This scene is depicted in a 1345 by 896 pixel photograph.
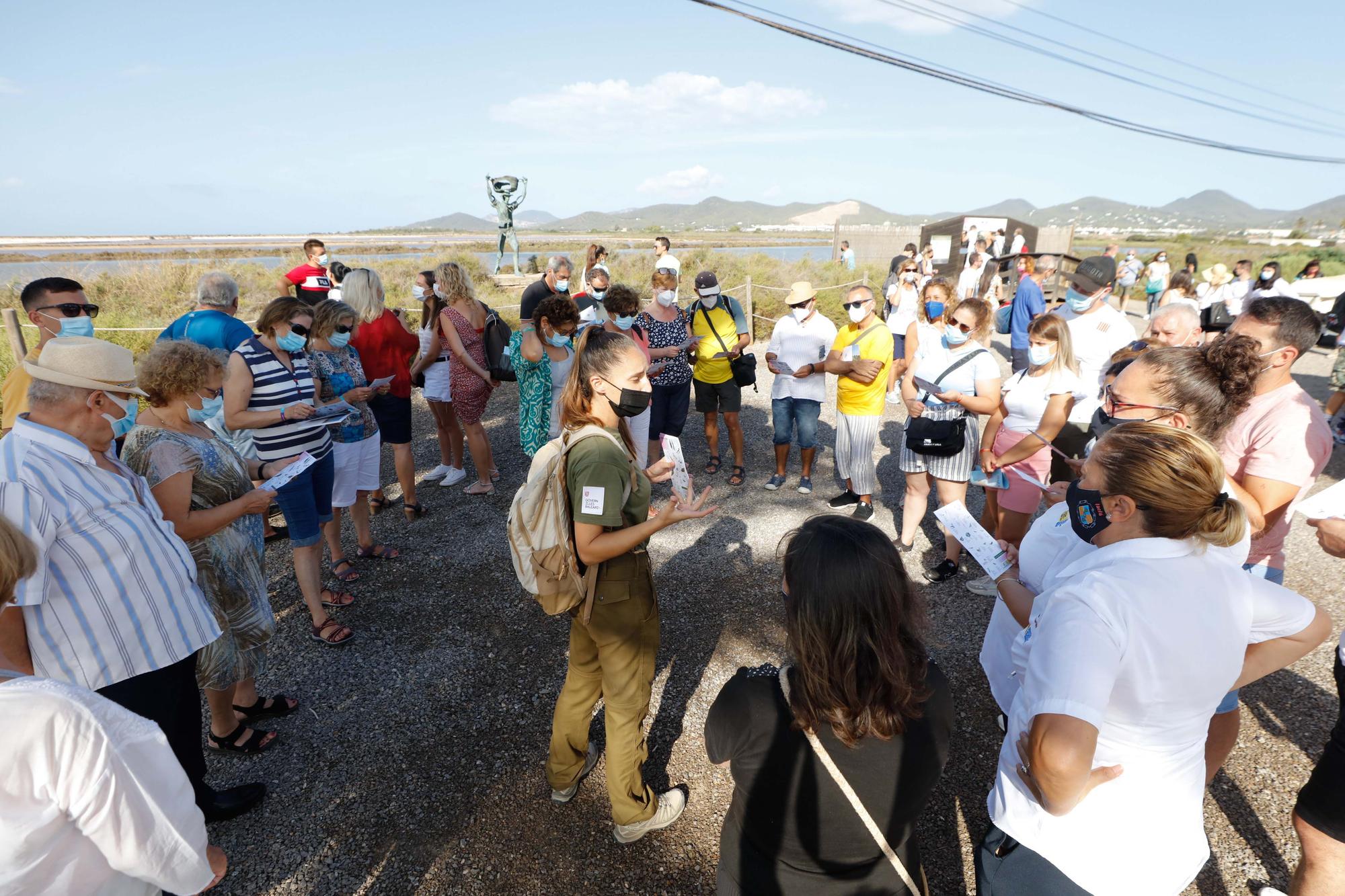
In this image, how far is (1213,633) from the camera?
4.54 ft

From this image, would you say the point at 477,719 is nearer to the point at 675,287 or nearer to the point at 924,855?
the point at 924,855

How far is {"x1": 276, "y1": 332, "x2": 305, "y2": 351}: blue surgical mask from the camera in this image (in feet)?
12.0

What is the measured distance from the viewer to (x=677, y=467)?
2617 millimetres

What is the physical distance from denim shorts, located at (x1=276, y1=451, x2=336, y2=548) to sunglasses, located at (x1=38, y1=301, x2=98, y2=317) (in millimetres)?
1844

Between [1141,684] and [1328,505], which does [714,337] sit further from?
[1141,684]

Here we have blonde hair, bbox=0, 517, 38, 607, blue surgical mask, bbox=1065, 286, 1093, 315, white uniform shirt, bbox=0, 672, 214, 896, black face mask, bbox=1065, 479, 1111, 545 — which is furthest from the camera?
blue surgical mask, bbox=1065, 286, 1093, 315

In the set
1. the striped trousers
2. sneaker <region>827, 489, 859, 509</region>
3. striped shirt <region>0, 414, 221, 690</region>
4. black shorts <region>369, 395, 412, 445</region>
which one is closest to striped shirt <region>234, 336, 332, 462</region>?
black shorts <region>369, 395, 412, 445</region>

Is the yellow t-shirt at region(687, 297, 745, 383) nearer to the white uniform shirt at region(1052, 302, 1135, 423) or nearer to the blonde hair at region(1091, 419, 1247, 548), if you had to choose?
the white uniform shirt at region(1052, 302, 1135, 423)

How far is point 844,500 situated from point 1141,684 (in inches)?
169

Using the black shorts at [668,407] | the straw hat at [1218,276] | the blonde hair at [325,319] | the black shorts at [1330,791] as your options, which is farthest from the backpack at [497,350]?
the straw hat at [1218,276]

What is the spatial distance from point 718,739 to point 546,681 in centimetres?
232

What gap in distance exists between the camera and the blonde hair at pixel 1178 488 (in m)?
1.40

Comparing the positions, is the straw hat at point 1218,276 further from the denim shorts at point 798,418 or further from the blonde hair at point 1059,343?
the blonde hair at point 1059,343

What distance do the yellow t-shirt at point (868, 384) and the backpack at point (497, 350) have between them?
9.20ft
